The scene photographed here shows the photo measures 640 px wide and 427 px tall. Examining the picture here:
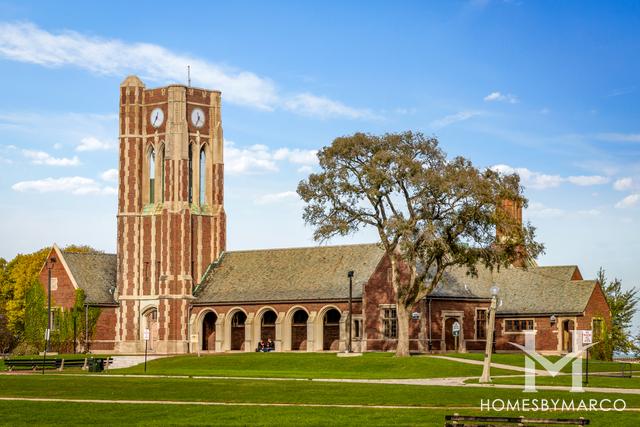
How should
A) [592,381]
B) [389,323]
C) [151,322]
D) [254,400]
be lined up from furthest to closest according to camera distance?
[151,322]
[389,323]
[592,381]
[254,400]

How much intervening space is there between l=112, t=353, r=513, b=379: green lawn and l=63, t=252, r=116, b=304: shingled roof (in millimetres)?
17102

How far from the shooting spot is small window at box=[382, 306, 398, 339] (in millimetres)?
74688

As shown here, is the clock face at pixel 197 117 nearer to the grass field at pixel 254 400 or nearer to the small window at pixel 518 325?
the small window at pixel 518 325

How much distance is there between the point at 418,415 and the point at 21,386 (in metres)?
20.4

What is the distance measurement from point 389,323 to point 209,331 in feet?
52.7

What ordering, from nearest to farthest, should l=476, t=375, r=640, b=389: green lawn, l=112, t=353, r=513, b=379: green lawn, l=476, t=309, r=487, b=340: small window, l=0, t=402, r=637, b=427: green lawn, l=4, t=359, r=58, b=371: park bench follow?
l=0, t=402, r=637, b=427: green lawn → l=476, t=375, r=640, b=389: green lawn → l=112, t=353, r=513, b=379: green lawn → l=4, t=359, r=58, b=371: park bench → l=476, t=309, r=487, b=340: small window

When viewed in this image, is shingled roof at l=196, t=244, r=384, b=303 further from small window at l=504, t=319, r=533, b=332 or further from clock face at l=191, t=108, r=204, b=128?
small window at l=504, t=319, r=533, b=332

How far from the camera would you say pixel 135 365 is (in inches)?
2717

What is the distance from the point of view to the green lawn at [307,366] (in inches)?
2172

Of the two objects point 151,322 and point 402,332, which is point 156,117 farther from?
point 402,332

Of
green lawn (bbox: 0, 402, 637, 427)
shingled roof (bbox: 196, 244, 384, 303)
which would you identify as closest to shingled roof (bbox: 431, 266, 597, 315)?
shingled roof (bbox: 196, 244, 384, 303)

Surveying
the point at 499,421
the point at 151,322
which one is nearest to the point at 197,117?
the point at 151,322

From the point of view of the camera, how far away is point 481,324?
80250 millimetres

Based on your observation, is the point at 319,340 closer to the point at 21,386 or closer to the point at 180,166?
the point at 180,166
